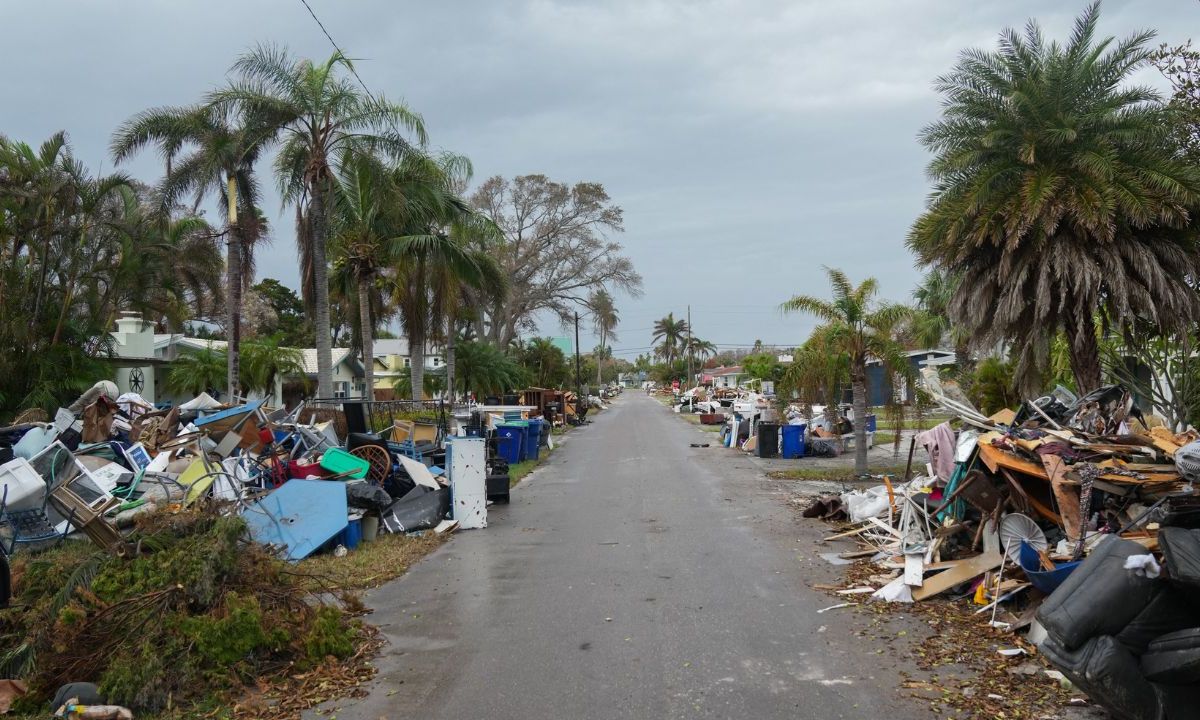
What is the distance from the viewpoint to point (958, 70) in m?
15.2

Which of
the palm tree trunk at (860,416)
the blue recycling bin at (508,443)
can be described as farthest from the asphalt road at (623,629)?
the blue recycling bin at (508,443)

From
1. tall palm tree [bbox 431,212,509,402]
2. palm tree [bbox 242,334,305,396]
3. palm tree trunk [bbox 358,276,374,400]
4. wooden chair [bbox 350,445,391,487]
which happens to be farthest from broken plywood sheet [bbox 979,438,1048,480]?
palm tree [bbox 242,334,305,396]

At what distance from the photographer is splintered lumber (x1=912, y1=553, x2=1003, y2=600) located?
803cm

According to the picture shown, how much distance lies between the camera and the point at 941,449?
11000mm

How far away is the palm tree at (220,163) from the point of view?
21469 millimetres

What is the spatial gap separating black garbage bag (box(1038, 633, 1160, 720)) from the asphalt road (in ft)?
3.41

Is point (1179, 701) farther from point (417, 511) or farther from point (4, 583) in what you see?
point (417, 511)

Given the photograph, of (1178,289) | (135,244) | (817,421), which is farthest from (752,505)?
(135,244)

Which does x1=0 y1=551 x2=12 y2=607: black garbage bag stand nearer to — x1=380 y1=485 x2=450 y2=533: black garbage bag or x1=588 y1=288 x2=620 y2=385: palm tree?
x1=380 y1=485 x2=450 y2=533: black garbage bag

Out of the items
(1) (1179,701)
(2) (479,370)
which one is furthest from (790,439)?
(2) (479,370)

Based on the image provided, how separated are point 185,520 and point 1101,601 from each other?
22.4 ft

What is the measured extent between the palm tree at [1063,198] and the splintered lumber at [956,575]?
24.0 ft

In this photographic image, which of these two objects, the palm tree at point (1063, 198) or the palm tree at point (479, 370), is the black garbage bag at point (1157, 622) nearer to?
the palm tree at point (1063, 198)

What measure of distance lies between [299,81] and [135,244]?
9.14m
